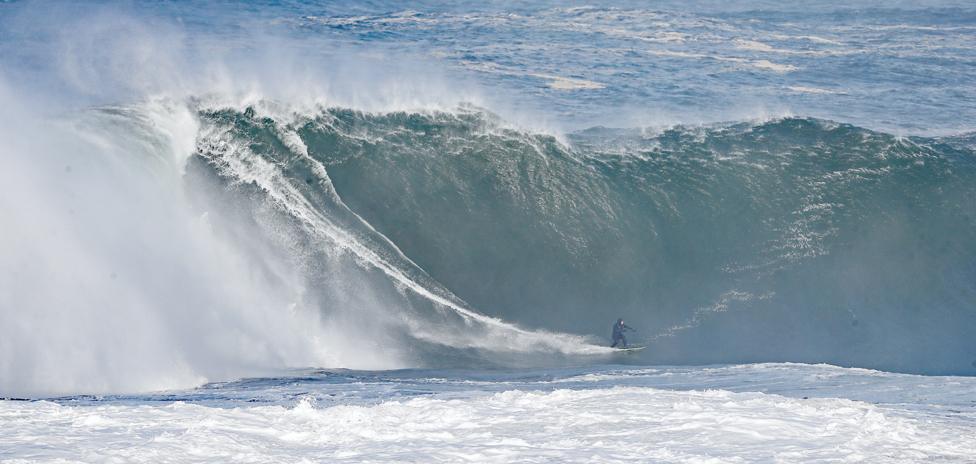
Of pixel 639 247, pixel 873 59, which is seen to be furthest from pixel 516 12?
pixel 639 247

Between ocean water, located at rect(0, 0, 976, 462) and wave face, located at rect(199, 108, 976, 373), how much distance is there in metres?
0.06

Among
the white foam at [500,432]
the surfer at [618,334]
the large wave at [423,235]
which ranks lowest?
the white foam at [500,432]

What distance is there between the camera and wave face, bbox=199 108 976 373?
56.9 ft

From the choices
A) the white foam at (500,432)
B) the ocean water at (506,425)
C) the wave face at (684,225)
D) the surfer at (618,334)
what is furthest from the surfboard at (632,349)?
the white foam at (500,432)

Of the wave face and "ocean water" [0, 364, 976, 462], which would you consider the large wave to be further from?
"ocean water" [0, 364, 976, 462]

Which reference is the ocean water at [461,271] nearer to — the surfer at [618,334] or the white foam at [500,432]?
the white foam at [500,432]

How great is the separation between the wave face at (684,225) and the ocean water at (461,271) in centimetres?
6

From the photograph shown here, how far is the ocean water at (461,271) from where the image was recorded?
10.5 m

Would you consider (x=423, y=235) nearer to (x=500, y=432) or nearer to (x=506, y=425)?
(x=506, y=425)

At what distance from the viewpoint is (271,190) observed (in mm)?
18125

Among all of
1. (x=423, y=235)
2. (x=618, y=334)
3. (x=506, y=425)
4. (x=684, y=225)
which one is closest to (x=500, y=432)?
(x=506, y=425)

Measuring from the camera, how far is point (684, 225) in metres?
19.6

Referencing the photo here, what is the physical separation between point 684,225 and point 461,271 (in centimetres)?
447

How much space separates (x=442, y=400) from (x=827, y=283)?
909cm
